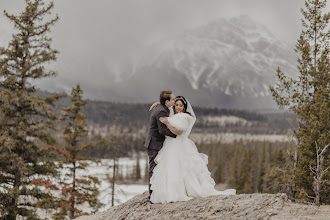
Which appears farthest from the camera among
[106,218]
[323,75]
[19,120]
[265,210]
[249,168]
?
[249,168]

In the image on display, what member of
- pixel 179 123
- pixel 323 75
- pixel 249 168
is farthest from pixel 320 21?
pixel 249 168

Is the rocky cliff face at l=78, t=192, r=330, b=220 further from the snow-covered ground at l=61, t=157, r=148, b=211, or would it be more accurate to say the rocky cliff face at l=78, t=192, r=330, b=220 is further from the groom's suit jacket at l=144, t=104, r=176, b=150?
the snow-covered ground at l=61, t=157, r=148, b=211

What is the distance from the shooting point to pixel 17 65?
1833 cm

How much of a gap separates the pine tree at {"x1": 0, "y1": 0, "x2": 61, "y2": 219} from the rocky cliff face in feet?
31.6

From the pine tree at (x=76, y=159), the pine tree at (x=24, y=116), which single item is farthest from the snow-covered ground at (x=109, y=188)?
the pine tree at (x=24, y=116)

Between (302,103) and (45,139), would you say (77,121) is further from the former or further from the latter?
(302,103)

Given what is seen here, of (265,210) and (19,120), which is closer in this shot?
(265,210)

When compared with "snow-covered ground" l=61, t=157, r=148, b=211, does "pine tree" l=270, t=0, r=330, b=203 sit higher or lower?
higher

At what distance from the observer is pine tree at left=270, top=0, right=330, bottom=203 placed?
18250 mm

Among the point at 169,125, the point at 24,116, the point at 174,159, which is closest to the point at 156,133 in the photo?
the point at 169,125

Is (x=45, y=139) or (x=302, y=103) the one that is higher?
(x=302, y=103)

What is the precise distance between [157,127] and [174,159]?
3.48ft

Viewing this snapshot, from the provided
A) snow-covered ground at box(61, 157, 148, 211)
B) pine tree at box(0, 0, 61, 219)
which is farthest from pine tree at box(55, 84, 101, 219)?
pine tree at box(0, 0, 61, 219)

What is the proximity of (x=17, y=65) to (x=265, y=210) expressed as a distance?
15145mm
